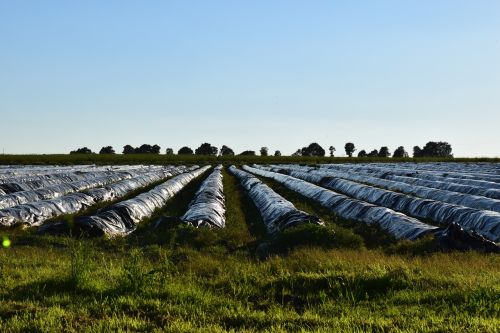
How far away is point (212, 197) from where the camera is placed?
18609 mm

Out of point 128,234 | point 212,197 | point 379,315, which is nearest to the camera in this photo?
point 379,315

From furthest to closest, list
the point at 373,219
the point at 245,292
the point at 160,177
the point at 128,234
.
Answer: the point at 160,177 < the point at 373,219 < the point at 128,234 < the point at 245,292

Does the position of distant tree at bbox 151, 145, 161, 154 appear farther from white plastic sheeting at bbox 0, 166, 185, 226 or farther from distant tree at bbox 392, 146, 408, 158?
white plastic sheeting at bbox 0, 166, 185, 226

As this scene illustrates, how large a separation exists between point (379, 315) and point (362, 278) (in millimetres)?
1423

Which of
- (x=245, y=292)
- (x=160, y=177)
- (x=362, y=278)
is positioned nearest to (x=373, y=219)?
(x=362, y=278)

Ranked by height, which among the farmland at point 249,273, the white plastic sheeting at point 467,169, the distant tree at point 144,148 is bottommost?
the farmland at point 249,273

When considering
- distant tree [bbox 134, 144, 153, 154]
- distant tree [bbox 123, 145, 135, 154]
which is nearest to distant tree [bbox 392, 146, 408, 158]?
distant tree [bbox 134, 144, 153, 154]

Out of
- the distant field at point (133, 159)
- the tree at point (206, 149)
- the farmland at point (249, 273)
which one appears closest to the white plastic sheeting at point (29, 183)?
the farmland at point (249, 273)

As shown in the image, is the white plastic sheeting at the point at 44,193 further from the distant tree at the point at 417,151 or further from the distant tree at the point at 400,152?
the distant tree at the point at 417,151

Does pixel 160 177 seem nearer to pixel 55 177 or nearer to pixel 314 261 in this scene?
pixel 55 177

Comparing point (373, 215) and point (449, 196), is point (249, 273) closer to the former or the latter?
point (373, 215)

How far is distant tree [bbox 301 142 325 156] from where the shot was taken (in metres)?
104

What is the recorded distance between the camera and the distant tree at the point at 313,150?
104062 millimetres

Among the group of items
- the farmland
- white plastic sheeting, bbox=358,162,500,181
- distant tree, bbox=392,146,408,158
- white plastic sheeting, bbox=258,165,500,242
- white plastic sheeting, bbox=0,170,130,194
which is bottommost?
the farmland
